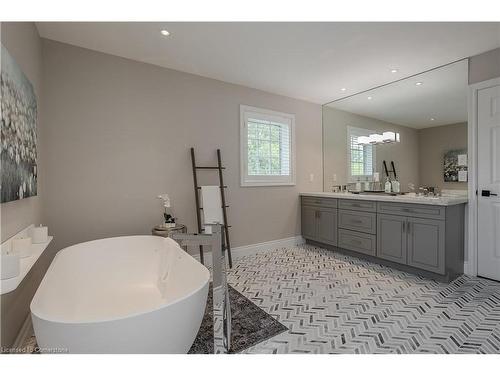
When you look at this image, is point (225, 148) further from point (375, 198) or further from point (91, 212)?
point (375, 198)

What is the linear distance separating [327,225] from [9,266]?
341 cm

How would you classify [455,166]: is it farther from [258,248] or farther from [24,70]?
[24,70]

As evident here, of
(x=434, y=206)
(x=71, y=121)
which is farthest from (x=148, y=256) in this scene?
(x=434, y=206)

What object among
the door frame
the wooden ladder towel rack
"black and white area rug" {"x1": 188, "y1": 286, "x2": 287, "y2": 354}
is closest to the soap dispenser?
the door frame

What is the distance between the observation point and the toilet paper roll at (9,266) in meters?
1.18

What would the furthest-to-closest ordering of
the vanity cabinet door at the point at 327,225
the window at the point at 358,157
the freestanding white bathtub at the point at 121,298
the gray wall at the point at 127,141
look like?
the window at the point at 358,157, the vanity cabinet door at the point at 327,225, the gray wall at the point at 127,141, the freestanding white bathtub at the point at 121,298

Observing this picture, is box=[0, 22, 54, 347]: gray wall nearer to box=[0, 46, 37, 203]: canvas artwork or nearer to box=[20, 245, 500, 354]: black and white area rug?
box=[0, 46, 37, 203]: canvas artwork

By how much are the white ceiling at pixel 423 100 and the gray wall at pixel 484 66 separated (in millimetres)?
60

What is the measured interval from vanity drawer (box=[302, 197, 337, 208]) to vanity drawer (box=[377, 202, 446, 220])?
0.67m

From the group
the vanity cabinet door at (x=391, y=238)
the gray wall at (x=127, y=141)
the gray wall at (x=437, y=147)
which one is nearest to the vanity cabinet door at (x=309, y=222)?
the gray wall at (x=127, y=141)

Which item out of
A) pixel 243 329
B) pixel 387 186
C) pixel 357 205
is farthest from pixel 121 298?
pixel 387 186

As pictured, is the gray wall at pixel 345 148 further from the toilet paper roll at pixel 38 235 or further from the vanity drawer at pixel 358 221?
the toilet paper roll at pixel 38 235

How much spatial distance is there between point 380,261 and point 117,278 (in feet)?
9.74

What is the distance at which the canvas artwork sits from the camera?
4.66ft
